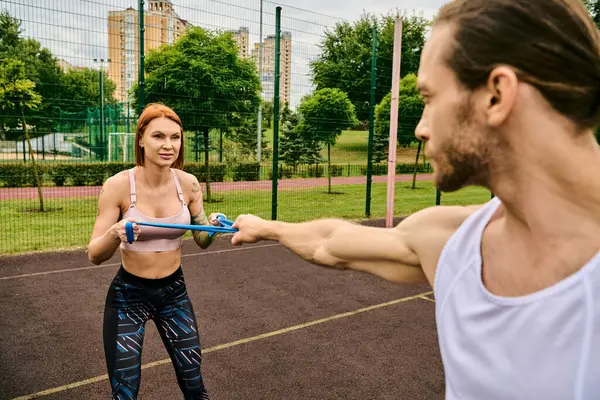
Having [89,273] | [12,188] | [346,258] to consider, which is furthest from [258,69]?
[346,258]

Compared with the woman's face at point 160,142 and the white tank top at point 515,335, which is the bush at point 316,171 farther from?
the white tank top at point 515,335

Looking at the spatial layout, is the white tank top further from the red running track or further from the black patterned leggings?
the red running track

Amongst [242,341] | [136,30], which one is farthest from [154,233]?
[136,30]

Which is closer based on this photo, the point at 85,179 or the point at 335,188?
the point at 85,179

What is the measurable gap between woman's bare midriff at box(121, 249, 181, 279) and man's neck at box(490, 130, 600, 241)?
239cm

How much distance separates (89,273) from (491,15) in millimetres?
6958

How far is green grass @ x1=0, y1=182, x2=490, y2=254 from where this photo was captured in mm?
8883

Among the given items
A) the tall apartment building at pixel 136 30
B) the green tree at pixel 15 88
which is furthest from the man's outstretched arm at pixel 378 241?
the green tree at pixel 15 88

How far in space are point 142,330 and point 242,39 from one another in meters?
8.55

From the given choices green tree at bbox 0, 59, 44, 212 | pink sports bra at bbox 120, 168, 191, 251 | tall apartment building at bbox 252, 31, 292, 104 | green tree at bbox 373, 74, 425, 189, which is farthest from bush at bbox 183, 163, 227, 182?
pink sports bra at bbox 120, 168, 191, 251

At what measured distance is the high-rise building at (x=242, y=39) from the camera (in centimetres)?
1020

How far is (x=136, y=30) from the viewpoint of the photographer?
9.12 m

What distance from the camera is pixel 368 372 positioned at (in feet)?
13.4

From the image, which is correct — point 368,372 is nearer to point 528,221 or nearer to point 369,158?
point 528,221
